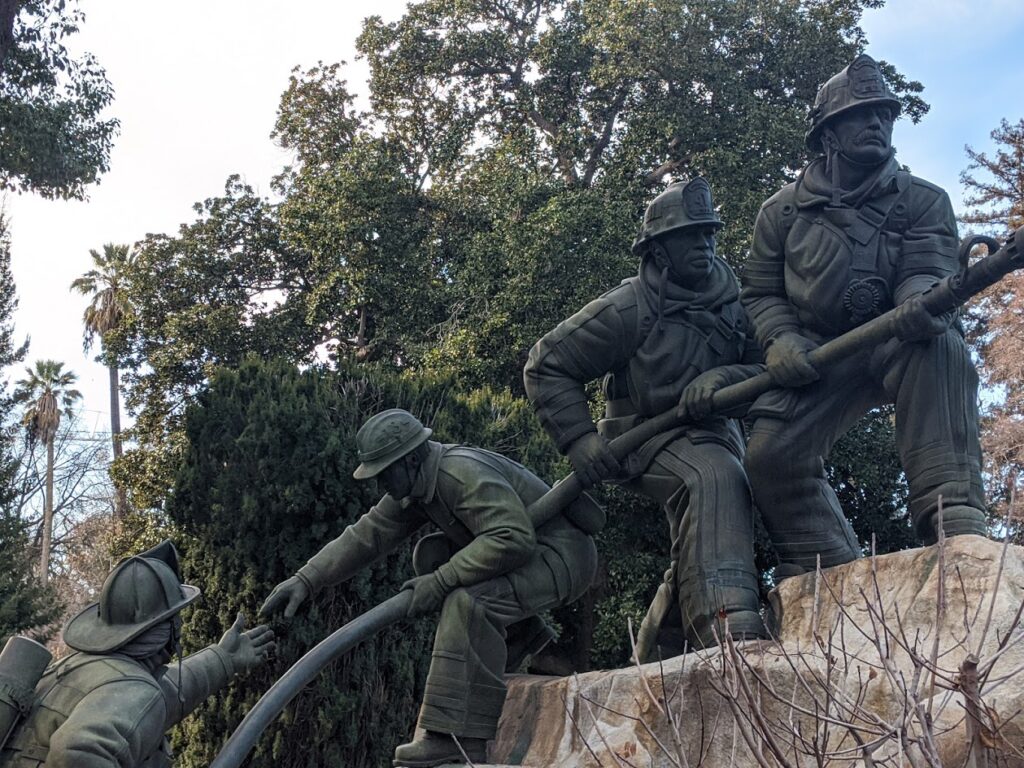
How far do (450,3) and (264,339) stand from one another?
21.1 ft

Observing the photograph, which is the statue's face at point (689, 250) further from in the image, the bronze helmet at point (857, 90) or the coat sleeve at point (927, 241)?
the coat sleeve at point (927, 241)

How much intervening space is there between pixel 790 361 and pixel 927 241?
806 millimetres

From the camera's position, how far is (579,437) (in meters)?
5.49

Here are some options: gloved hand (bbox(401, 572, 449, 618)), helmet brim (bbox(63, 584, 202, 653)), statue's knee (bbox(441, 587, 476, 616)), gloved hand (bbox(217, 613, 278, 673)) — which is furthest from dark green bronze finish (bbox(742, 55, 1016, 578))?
helmet brim (bbox(63, 584, 202, 653))

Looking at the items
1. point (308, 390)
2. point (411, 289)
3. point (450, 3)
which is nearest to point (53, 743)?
point (308, 390)

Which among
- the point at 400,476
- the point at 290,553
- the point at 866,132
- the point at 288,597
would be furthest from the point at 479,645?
the point at 290,553

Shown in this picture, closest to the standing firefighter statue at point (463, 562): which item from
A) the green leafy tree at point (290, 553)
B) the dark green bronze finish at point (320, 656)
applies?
the dark green bronze finish at point (320, 656)

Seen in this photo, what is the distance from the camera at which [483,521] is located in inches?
204

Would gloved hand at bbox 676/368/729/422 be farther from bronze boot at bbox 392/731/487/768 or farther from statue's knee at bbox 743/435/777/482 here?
bronze boot at bbox 392/731/487/768

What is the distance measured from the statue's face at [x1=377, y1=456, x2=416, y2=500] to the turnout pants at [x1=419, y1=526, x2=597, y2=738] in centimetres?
52

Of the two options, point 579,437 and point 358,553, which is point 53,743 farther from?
point 579,437

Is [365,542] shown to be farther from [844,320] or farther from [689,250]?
[844,320]

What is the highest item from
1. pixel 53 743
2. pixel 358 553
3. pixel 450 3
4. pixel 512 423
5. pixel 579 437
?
pixel 450 3

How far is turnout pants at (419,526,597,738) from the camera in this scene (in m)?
5.04
